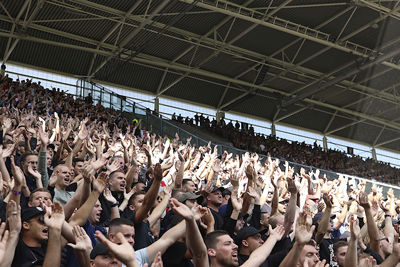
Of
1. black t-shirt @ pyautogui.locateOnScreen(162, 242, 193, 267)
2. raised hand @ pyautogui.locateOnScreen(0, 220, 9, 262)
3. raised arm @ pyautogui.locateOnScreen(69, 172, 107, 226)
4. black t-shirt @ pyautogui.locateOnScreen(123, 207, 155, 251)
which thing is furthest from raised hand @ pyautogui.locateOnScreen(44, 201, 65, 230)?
black t-shirt @ pyautogui.locateOnScreen(123, 207, 155, 251)

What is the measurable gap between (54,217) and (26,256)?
1.30 feet

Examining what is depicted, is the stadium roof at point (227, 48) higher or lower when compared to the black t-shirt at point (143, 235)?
higher

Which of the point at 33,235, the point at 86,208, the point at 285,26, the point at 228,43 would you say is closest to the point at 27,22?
the point at 228,43

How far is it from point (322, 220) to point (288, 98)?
80.0ft

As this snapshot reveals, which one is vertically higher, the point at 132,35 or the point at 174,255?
the point at 132,35

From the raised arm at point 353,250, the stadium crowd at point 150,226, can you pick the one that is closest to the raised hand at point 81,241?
the stadium crowd at point 150,226

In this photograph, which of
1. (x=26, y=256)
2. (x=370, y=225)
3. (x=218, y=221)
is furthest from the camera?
(x=370, y=225)

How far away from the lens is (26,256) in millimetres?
3580

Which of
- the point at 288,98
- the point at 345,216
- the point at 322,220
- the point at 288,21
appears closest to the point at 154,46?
the point at 288,21

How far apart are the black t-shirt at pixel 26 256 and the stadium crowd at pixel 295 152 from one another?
20.5 meters

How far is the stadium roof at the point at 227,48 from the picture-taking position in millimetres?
20359

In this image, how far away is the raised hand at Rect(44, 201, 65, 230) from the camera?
341cm

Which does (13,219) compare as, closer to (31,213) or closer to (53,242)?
(53,242)

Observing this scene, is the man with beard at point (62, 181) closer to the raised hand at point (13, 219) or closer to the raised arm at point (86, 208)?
the raised arm at point (86, 208)
